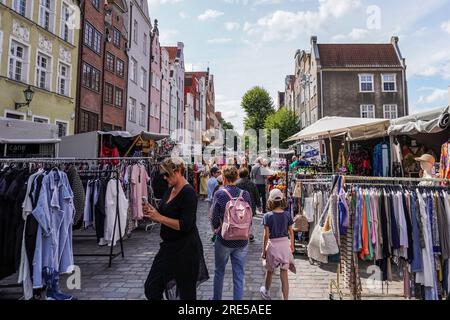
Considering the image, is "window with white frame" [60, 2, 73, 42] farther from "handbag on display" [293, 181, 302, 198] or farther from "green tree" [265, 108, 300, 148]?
"green tree" [265, 108, 300, 148]

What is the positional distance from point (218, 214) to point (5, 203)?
121 inches

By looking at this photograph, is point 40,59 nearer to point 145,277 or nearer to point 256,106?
point 145,277

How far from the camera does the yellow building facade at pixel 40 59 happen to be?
13180 mm

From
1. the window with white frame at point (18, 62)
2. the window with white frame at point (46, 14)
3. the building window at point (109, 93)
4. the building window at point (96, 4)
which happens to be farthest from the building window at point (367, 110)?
the window with white frame at point (18, 62)

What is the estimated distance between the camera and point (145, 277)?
541 centimetres

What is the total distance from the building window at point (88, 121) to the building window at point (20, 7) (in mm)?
6185

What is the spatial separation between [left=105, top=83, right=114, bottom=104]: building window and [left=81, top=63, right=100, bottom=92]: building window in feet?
4.11

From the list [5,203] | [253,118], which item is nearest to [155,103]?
[253,118]

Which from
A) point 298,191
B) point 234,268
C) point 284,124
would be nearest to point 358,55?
point 284,124

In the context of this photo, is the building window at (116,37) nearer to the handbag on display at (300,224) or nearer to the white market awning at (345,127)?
the white market awning at (345,127)

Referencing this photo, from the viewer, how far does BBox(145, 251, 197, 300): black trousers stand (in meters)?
3.24
